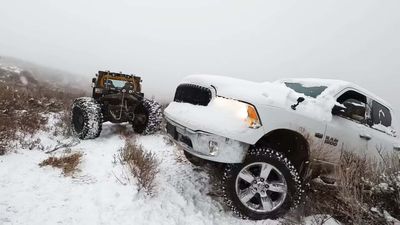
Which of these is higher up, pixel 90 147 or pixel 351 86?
pixel 351 86

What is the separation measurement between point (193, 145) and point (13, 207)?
2.09 metres

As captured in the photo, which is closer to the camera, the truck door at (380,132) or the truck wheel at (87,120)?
the truck door at (380,132)

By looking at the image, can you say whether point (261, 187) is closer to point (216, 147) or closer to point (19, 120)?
point (216, 147)

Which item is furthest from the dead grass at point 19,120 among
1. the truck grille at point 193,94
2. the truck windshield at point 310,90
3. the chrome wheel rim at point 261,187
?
the truck windshield at point 310,90

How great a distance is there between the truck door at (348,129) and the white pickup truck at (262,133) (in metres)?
0.01

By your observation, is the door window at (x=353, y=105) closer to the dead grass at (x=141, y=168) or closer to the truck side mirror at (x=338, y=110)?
the truck side mirror at (x=338, y=110)

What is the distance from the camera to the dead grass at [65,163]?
4.28 m

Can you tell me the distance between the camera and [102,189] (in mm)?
3775

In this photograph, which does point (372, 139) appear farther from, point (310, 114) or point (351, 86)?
point (310, 114)

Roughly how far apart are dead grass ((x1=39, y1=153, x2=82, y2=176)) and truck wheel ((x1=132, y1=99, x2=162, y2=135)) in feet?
10.8

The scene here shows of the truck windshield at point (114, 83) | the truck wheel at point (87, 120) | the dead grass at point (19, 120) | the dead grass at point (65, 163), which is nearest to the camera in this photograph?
the dead grass at point (65, 163)

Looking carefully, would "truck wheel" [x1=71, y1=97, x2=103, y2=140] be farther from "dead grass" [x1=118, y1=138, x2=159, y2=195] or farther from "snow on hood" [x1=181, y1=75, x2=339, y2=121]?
"snow on hood" [x1=181, y1=75, x2=339, y2=121]

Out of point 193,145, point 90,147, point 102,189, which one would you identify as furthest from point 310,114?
point 90,147

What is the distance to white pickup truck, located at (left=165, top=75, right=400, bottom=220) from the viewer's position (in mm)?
3525
